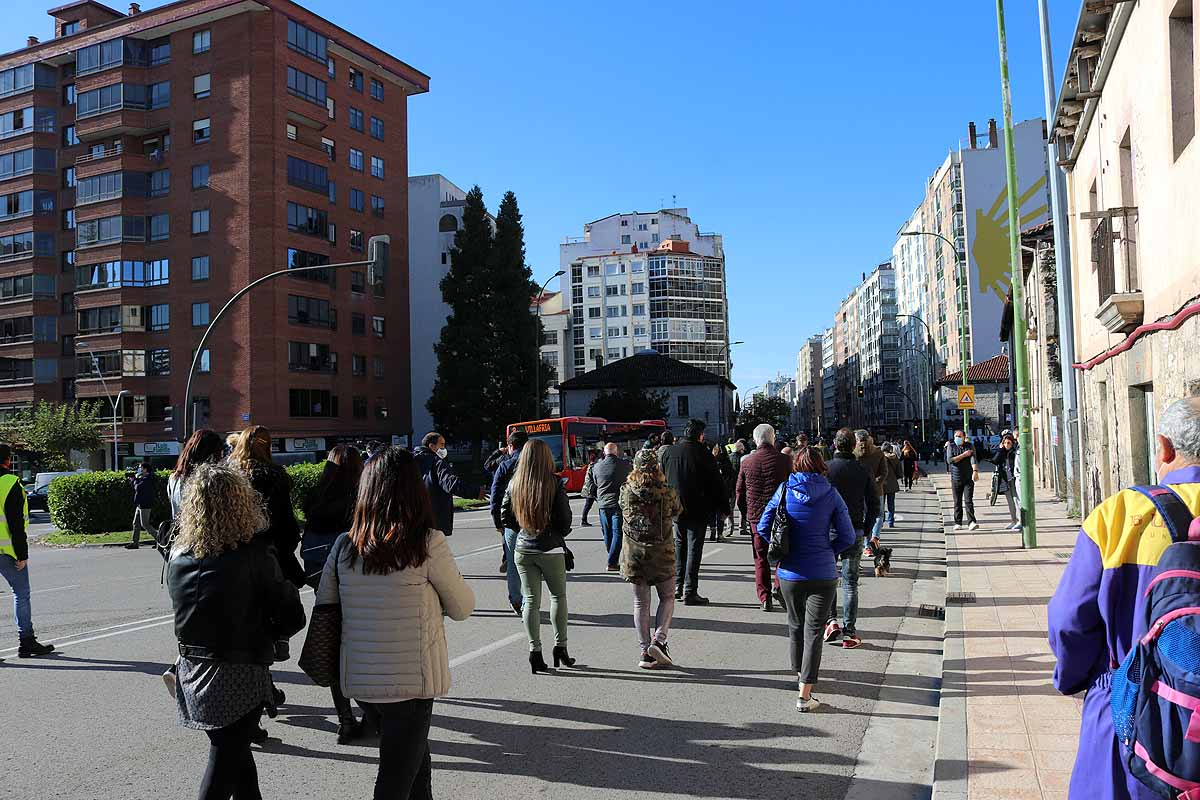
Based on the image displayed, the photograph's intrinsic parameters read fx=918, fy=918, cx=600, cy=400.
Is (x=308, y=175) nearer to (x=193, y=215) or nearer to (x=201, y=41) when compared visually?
(x=193, y=215)

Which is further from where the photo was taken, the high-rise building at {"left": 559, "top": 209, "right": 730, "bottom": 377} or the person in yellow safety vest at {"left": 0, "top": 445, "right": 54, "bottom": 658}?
the high-rise building at {"left": 559, "top": 209, "right": 730, "bottom": 377}

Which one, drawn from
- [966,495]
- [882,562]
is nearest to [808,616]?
[882,562]

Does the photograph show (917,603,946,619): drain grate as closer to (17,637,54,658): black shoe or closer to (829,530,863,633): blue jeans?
(829,530,863,633): blue jeans

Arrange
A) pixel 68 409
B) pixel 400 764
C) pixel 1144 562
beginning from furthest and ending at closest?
pixel 68 409 → pixel 400 764 → pixel 1144 562

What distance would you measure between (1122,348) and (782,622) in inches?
268

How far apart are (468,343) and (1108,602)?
5363cm

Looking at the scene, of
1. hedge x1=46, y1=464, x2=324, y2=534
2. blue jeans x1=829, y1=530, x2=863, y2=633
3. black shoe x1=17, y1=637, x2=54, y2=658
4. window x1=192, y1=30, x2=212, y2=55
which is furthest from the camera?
window x1=192, y1=30, x2=212, y2=55

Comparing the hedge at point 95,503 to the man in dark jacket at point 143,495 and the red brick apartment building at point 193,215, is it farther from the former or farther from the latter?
the red brick apartment building at point 193,215

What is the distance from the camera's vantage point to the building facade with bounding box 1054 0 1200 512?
948cm

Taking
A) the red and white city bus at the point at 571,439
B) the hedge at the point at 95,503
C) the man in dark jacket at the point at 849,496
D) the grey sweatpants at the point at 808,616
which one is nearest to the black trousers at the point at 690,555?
the man in dark jacket at the point at 849,496

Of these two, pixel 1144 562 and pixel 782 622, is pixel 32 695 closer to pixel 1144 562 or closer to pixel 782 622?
pixel 782 622

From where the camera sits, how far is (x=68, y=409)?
48.0 meters

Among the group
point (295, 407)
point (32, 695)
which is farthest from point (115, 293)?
point (32, 695)

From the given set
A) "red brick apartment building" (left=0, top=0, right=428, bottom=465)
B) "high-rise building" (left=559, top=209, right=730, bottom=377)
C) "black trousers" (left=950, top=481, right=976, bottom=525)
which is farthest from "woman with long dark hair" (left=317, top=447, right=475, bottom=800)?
"high-rise building" (left=559, top=209, right=730, bottom=377)
